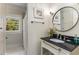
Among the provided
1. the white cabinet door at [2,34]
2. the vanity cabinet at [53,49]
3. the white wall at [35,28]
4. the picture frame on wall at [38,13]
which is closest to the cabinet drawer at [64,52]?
the vanity cabinet at [53,49]

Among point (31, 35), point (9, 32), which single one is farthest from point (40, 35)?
point (9, 32)

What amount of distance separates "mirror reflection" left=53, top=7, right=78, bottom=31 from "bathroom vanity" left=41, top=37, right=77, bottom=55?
0.23 meters

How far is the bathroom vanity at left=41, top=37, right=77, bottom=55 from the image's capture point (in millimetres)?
1373

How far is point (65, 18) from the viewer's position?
1.59m

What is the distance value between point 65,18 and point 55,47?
43 centimetres

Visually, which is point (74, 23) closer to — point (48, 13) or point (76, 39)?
point (76, 39)

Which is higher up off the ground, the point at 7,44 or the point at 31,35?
the point at 31,35

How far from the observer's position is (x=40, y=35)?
5.18 feet

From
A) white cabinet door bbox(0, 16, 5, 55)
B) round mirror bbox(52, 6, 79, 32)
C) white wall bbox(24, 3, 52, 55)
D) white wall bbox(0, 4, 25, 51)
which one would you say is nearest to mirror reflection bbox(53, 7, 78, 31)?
round mirror bbox(52, 6, 79, 32)

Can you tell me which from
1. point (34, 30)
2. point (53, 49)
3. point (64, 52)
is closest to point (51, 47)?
point (53, 49)

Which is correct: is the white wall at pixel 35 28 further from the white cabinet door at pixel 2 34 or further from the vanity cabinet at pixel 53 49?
the white cabinet door at pixel 2 34

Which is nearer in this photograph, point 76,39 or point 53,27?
point 76,39

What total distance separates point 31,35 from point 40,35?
124 millimetres

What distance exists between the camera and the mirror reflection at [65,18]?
5.11 feet
